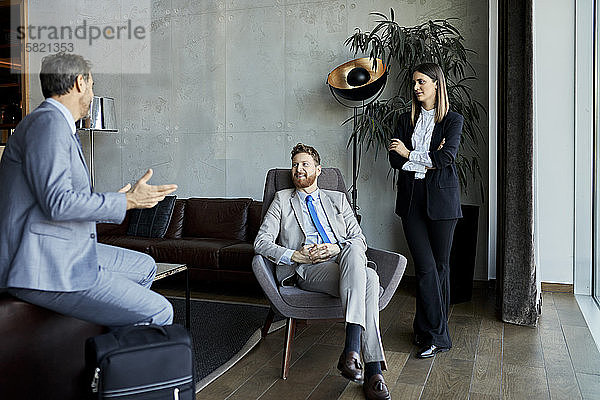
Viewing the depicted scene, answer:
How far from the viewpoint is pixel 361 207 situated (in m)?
5.25

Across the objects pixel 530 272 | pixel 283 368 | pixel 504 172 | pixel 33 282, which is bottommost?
pixel 283 368

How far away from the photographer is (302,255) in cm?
302

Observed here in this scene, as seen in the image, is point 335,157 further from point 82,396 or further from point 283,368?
point 82,396

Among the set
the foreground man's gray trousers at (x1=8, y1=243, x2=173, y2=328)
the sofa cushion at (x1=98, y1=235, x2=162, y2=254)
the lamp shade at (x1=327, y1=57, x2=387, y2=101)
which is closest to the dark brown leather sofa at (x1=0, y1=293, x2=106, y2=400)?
→ the foreground man's gray trousers at (x1=8, y1=243, x2=173, y2=328)

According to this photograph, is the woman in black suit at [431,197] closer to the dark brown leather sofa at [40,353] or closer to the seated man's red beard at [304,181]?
the seated man's red beard at [304,181]

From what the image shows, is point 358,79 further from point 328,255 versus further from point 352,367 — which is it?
point 352,367

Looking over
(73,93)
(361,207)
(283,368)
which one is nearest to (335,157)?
(361,207)

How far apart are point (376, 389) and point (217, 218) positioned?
304 centimetres

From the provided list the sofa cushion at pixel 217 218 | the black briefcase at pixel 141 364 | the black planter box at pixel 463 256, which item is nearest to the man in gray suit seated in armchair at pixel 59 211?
the black briefcase at pixel 141 364

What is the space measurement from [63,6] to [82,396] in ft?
19.0

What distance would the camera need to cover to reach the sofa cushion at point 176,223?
5390 mm

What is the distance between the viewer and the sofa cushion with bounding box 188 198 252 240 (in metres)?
5.19

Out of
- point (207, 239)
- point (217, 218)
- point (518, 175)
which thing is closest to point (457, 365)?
point (518, 175)

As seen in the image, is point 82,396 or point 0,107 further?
point 0,107
